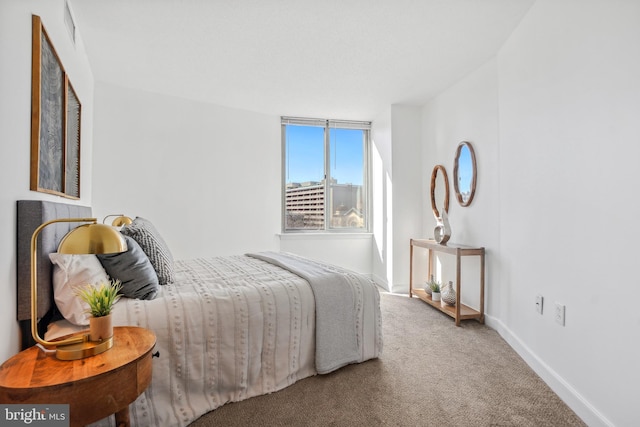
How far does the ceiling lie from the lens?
220cm

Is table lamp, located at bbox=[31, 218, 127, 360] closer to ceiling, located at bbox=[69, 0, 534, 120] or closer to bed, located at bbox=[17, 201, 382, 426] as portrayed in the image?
bed, located at bbox=[17, 201, 382, 426]

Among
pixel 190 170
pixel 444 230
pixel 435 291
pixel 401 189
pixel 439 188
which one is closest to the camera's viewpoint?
pixel 444 230

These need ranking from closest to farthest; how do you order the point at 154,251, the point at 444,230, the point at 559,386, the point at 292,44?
the point at 559,386 < the point at 154,251 < the point at 292,44 < the point at 444,230

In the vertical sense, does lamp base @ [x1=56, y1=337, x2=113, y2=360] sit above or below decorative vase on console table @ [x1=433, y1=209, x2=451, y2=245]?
below

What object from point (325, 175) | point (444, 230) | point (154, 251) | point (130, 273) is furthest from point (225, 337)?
point (325, 175)

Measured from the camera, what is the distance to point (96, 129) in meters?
3.41

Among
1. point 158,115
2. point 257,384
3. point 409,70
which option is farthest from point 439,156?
point 158,115

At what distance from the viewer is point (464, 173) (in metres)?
3.25

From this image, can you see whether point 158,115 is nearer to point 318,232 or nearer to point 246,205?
point 246,205

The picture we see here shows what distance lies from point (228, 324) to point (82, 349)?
68cm

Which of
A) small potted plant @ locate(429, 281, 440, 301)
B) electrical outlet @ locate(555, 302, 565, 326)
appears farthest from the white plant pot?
small potted plant @ locate(429, 281, 440, 301)

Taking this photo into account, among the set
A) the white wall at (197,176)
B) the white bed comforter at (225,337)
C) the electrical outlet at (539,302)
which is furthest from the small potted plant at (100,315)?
the white wall at (197,176)

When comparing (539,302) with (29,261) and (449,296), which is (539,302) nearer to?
(449,296)

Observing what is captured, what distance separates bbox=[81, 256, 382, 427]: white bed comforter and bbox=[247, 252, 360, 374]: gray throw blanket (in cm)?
A: 4
